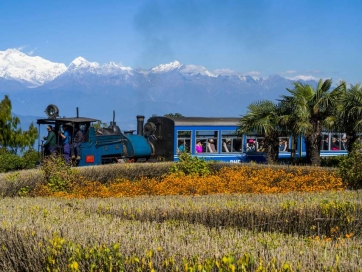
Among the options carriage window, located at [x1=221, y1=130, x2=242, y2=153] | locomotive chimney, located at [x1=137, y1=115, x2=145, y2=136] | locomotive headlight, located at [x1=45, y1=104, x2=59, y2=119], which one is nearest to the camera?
locomotive headlight, located at [x1=45, y1=104, x2=59, y2=119]

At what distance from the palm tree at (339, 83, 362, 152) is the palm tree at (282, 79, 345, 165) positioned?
251mm

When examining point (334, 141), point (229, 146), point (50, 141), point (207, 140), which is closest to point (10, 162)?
point (50, 141)

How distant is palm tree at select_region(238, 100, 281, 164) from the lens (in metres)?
24.0

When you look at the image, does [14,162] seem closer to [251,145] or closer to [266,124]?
[266,124]

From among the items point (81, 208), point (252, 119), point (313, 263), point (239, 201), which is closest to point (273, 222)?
point (239, 201)

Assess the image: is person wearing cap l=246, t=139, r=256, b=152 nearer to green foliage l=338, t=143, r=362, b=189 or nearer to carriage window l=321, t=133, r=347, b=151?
carriage window l=321, t=133, r=347, b=151

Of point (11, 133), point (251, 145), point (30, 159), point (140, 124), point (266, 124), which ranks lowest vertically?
point (30, 159)

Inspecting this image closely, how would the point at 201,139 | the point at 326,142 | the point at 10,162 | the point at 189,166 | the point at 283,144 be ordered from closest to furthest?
1. the point at 189,166
2. the point at 10,162
3. the point at 201,139
4. the point at 283,144
5. the point at 326,142

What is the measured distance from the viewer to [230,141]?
2642cm

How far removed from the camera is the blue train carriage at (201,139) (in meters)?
25.7

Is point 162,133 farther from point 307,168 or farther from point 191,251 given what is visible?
point 191,251

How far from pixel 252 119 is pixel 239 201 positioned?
54.7 feet

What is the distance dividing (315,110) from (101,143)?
27.4 ft

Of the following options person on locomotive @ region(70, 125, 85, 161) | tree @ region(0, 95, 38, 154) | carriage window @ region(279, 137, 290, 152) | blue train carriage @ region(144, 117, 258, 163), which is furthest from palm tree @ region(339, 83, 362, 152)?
tree @ region(0, 95, 38, 154)
